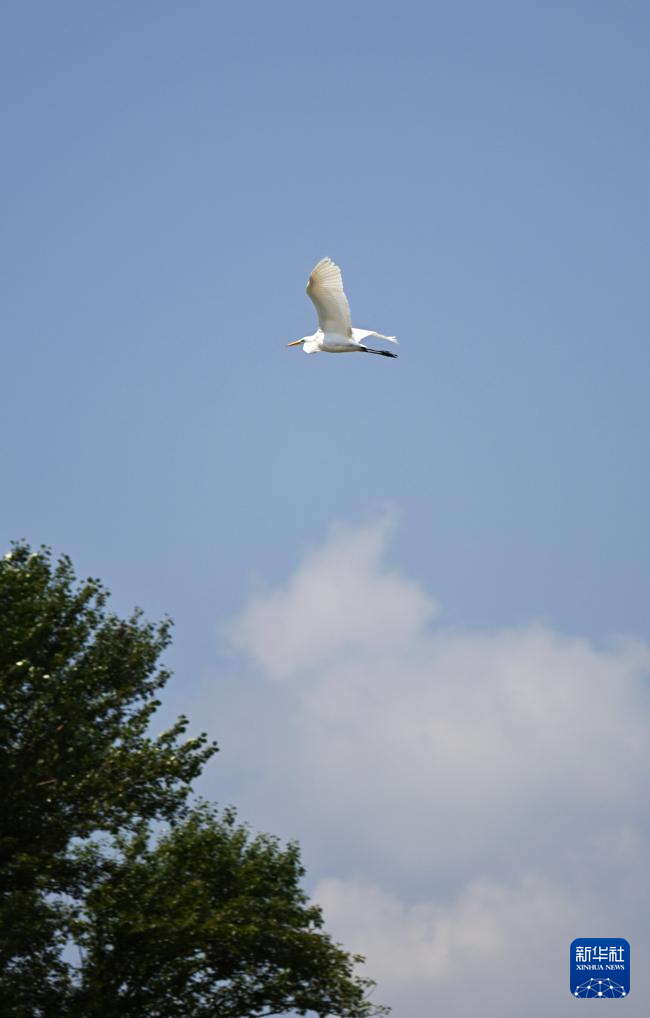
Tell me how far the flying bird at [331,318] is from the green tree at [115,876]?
7.61 m

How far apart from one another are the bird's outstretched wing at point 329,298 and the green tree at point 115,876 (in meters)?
8.01

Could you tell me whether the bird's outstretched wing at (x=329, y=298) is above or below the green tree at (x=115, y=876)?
above

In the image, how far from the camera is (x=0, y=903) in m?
27.7

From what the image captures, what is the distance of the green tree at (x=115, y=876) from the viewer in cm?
2859

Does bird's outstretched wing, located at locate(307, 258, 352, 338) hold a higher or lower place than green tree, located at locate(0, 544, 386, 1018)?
higher

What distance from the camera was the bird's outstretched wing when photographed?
90.9 ft

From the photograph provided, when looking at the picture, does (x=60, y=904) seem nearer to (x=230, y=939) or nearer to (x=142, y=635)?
(x=230, y=939)

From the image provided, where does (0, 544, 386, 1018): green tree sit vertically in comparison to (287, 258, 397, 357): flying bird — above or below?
below

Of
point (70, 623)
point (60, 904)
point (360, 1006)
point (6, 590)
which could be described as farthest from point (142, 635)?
point (360, 1006)

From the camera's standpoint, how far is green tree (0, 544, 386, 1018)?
28594 millimetres

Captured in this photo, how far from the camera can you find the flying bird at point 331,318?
27.8 meters

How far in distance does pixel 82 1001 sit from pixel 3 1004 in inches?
62.4

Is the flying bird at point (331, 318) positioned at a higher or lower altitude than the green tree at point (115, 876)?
higher

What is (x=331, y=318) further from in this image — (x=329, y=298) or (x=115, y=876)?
(x=115, y=876)
